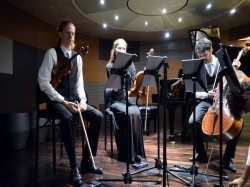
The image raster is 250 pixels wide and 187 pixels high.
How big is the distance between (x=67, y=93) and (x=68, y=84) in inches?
3.7

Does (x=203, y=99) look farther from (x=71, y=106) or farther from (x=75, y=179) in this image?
(x=75, y=179)

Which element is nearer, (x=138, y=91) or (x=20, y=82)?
(x=138, y=91)

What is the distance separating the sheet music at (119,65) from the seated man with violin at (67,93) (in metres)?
0.46

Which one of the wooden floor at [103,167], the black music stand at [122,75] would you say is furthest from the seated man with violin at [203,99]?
the black music stand at [122,75]

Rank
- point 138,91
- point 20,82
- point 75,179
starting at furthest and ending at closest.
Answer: point 20,82 < point 138,91 < point 75,179

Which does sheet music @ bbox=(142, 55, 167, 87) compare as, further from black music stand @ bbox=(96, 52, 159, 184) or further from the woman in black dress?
the woman in black dress

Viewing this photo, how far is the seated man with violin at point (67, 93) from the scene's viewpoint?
2.06m

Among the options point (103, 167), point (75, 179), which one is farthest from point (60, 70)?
point (103, 167)

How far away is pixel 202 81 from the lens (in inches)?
74.6

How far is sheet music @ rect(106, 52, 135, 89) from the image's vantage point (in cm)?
182

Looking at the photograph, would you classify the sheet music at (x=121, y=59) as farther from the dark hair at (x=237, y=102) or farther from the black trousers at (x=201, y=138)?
the black trousers at (x=201, y=138)

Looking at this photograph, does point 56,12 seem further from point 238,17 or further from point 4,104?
point 238,17

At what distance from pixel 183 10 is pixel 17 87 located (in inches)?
146

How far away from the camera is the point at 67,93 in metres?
2.33
